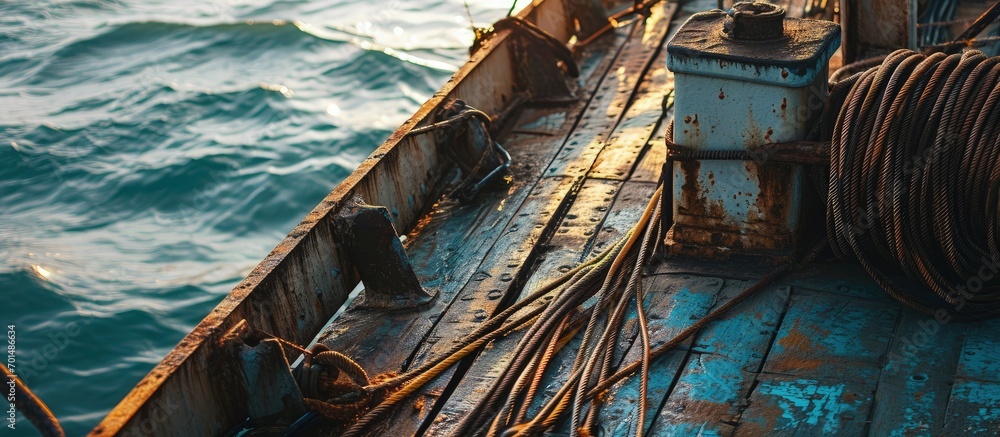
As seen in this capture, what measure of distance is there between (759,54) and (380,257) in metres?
1.99

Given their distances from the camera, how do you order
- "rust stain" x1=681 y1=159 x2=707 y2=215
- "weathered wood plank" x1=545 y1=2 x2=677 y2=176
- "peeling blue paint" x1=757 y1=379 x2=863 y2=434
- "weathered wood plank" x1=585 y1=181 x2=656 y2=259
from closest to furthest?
"peeling blue paint" x1=757 y1=379 x2=863 y2=434
"rust stain" x1=681 y1=159 x2=707 y2=215
"weathered wood plank" x1=585 y1=181 x2=656 y2=259
"weathered wood plank" x1=545 y1=2 x2=677 y2=176

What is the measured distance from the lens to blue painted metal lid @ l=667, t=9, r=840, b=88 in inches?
151

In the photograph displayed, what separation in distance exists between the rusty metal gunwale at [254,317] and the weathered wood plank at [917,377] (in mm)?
2451

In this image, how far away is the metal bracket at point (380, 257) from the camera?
4449 millimetres

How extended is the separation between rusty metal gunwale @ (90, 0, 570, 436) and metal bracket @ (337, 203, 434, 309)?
100 millimetres

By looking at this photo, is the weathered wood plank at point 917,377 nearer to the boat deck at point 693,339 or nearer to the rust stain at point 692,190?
the boat deck at point 693,339

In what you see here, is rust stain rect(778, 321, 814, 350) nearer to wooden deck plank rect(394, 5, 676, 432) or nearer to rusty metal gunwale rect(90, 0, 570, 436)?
wooden deck plank rect(394, 5, 676, 432)

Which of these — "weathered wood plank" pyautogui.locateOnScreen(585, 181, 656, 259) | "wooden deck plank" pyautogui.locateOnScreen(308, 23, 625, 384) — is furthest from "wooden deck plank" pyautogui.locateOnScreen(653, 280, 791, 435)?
"wooden deck plank" pyautogui.locateOnScreen(308, 23, 625, 384)

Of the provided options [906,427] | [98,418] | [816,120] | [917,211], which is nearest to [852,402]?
[906,427]

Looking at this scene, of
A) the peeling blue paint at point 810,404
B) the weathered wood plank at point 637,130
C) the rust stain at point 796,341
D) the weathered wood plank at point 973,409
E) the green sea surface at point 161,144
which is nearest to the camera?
the weathered wood plank at point 973,409

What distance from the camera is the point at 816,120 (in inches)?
161

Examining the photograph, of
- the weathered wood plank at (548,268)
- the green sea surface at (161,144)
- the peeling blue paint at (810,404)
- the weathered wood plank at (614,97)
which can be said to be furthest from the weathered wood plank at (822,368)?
the green sea surface at (161,144)

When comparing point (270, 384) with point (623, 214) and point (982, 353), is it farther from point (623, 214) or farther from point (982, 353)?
point (982, 353)

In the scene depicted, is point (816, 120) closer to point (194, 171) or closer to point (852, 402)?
point (852, 402)
